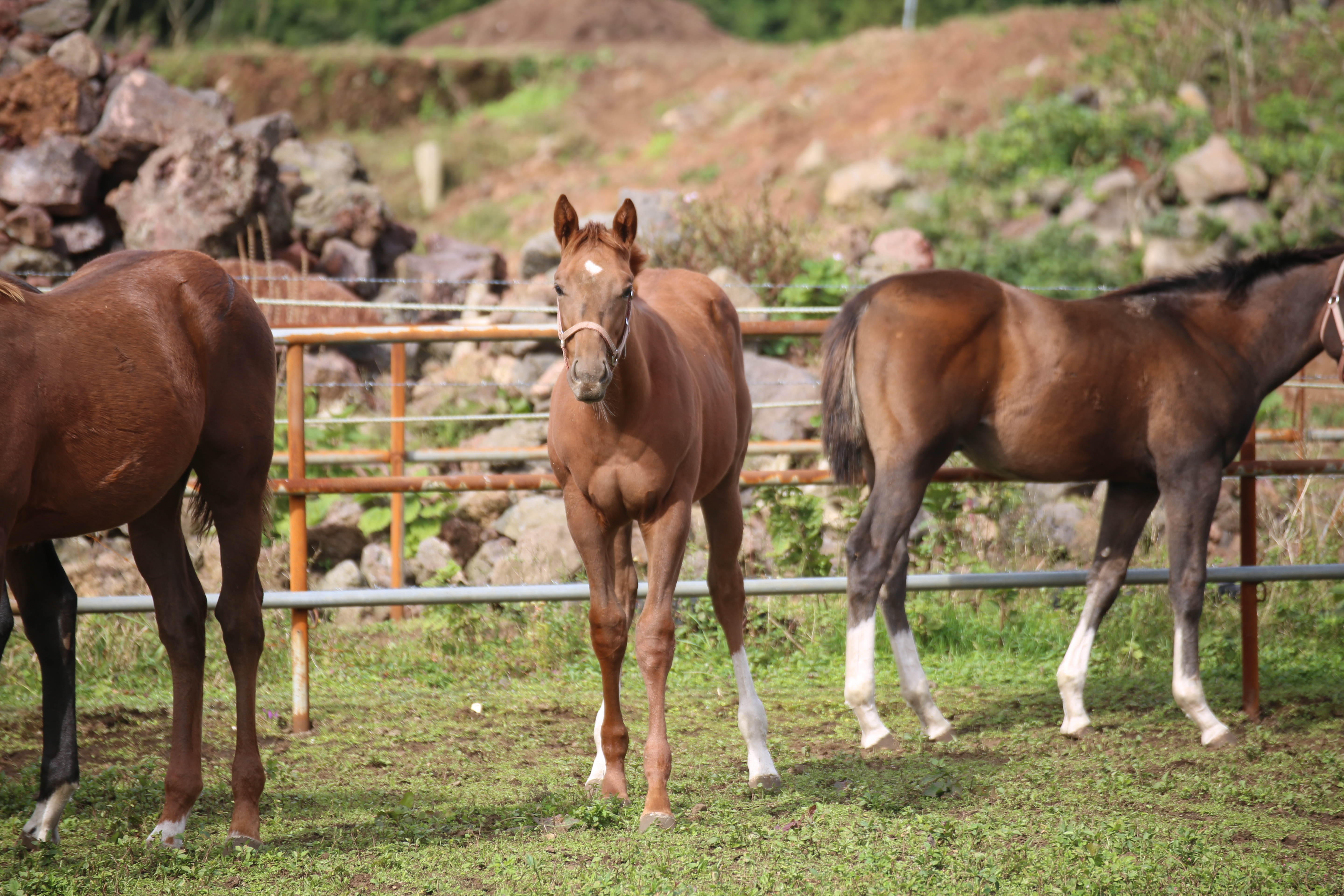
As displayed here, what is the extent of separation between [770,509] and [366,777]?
9.05 ft

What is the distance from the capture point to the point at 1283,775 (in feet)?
13.7

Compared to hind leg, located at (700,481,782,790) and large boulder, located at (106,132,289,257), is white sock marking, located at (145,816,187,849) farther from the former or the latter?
large boulder, located at (106,132,289,257)

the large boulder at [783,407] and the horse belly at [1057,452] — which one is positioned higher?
the horse belly at [1057,452]

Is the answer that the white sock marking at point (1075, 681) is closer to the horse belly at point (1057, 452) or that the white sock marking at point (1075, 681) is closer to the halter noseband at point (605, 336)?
the horse belly at point (1057, 452)

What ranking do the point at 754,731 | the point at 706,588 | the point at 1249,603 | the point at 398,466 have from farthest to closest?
1. the point at 398,466
2. the point at 1249,603
3. the point at 706,588
4. the point at 754,731

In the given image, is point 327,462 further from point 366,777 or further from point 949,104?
point 949,104

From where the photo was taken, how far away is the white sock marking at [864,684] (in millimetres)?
4531

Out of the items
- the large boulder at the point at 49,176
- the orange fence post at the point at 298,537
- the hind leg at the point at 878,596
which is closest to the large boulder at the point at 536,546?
the orange fence post at the point at 298,537

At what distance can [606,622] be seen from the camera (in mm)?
3625

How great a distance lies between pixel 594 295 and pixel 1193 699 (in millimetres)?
3112

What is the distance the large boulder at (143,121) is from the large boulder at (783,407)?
17.6 feet

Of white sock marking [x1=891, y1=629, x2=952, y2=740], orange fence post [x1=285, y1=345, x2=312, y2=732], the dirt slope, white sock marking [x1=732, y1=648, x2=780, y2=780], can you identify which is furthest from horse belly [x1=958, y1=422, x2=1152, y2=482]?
the dirt slope

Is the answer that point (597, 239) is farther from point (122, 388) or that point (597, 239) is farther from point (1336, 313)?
point (1336, 313)

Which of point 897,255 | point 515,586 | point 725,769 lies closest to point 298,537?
point 515,586
